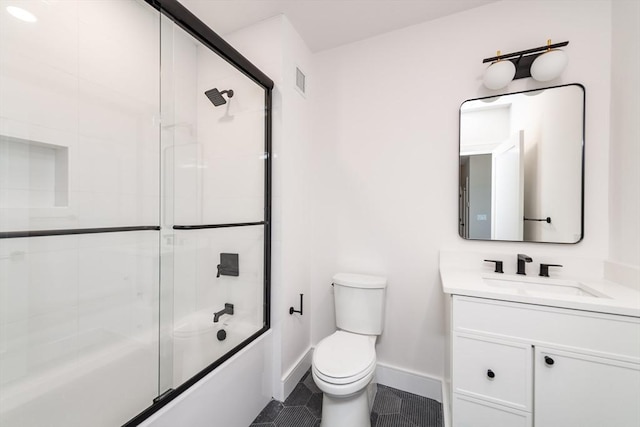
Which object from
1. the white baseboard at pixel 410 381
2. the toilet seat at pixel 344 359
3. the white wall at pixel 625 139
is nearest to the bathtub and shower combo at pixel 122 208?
the toilet seat at pixel 344 359

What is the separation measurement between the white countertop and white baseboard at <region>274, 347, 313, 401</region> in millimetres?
1205

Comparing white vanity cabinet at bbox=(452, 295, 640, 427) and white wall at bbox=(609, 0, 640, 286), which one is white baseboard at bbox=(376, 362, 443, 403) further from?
white wall at bbox=(609, 0, 640, 286)

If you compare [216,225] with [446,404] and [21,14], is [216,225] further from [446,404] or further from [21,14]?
[446,404]

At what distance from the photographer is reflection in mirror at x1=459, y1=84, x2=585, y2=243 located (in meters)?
1.38

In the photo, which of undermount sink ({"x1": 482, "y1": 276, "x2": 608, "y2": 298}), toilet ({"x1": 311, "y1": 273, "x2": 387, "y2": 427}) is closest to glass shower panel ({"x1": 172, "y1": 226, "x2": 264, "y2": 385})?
toilet ({"x1": 311, "y1": 273, "x2": 387, "y2": 427})

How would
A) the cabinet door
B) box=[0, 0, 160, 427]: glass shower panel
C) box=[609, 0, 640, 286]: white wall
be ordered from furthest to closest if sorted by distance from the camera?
box=[609, 0, 640, 286]: white wall, box=[0, 0, 160, 427]: glass shower panel, the cabinet door

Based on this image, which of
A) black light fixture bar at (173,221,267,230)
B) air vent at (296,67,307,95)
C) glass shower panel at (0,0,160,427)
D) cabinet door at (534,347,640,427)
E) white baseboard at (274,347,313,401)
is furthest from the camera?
air vent at (296,67,307,95)

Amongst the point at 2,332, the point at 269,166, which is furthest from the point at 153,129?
the point at 2,332

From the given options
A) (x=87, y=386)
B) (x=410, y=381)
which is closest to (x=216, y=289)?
(x=87, y=386)

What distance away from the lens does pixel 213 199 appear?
67.8 inches

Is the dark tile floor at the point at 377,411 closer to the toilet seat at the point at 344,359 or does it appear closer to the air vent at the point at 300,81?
the toilet seat at the point at 344,359

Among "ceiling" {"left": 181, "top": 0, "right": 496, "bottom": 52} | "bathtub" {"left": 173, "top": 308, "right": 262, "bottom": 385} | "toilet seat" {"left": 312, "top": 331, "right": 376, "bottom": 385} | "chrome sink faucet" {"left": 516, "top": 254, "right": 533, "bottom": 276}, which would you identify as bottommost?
"toilet seat" {"left": 312, "top": 331, "right": 376, "bottom": 385}

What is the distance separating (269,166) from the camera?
5.49 feet

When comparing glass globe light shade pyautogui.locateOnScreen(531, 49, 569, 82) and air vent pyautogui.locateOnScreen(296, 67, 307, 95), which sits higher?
air vent pyautogui.locateOnScreen(296, 67, 307, 95)
